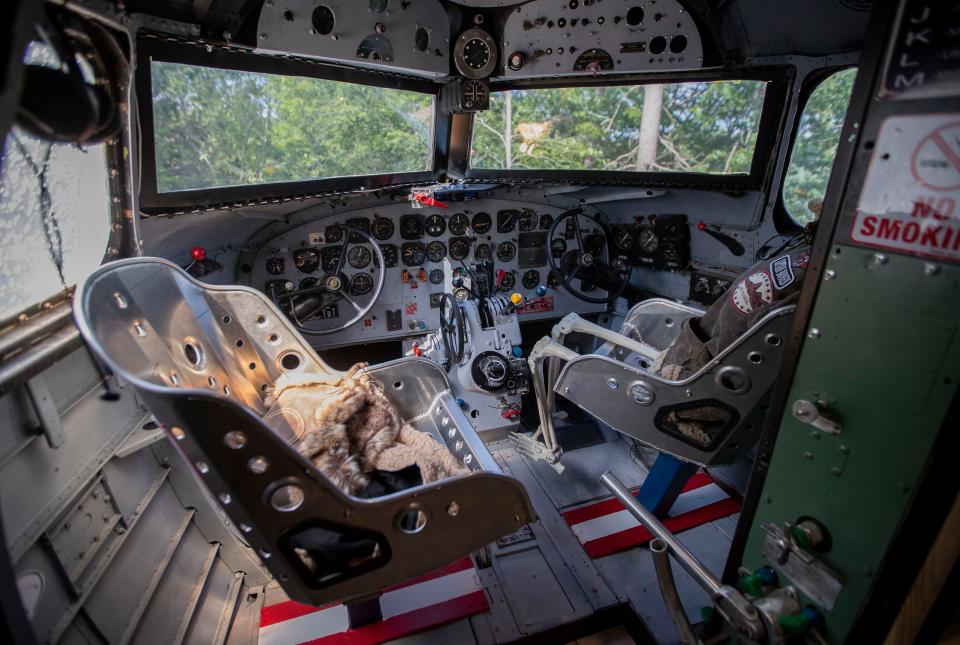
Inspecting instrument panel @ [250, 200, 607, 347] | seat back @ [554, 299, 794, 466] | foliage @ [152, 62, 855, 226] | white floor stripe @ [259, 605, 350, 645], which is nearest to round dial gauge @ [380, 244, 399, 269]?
instrument panel @ [250, 200, 607, 347]

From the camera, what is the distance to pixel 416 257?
3.95m

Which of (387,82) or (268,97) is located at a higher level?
(387,82)

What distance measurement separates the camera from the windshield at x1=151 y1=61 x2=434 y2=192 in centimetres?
222

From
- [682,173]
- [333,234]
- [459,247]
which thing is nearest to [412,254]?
[459,247]

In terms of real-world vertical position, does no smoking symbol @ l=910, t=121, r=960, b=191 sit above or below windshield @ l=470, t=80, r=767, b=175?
below

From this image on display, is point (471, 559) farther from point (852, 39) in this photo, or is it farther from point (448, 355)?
point (852, 39)

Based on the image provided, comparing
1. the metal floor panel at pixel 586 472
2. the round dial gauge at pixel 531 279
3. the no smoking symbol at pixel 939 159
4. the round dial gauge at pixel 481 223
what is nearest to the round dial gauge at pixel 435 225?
the round dial gauge at pixel 481 223

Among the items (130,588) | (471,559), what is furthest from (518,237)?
(130,588)

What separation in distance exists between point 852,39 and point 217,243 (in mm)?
4030

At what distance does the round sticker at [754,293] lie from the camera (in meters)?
1.89

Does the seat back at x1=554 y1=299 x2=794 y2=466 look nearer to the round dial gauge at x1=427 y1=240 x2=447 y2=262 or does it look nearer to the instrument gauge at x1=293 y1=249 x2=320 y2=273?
the round dial gauge at x1=427 y1=240 x2=447 y2=262

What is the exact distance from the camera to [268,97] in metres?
2.66

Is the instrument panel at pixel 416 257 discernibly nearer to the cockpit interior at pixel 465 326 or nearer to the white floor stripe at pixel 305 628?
the cockpit interior at pixel 465 326

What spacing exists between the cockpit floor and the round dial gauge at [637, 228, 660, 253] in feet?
7.19
